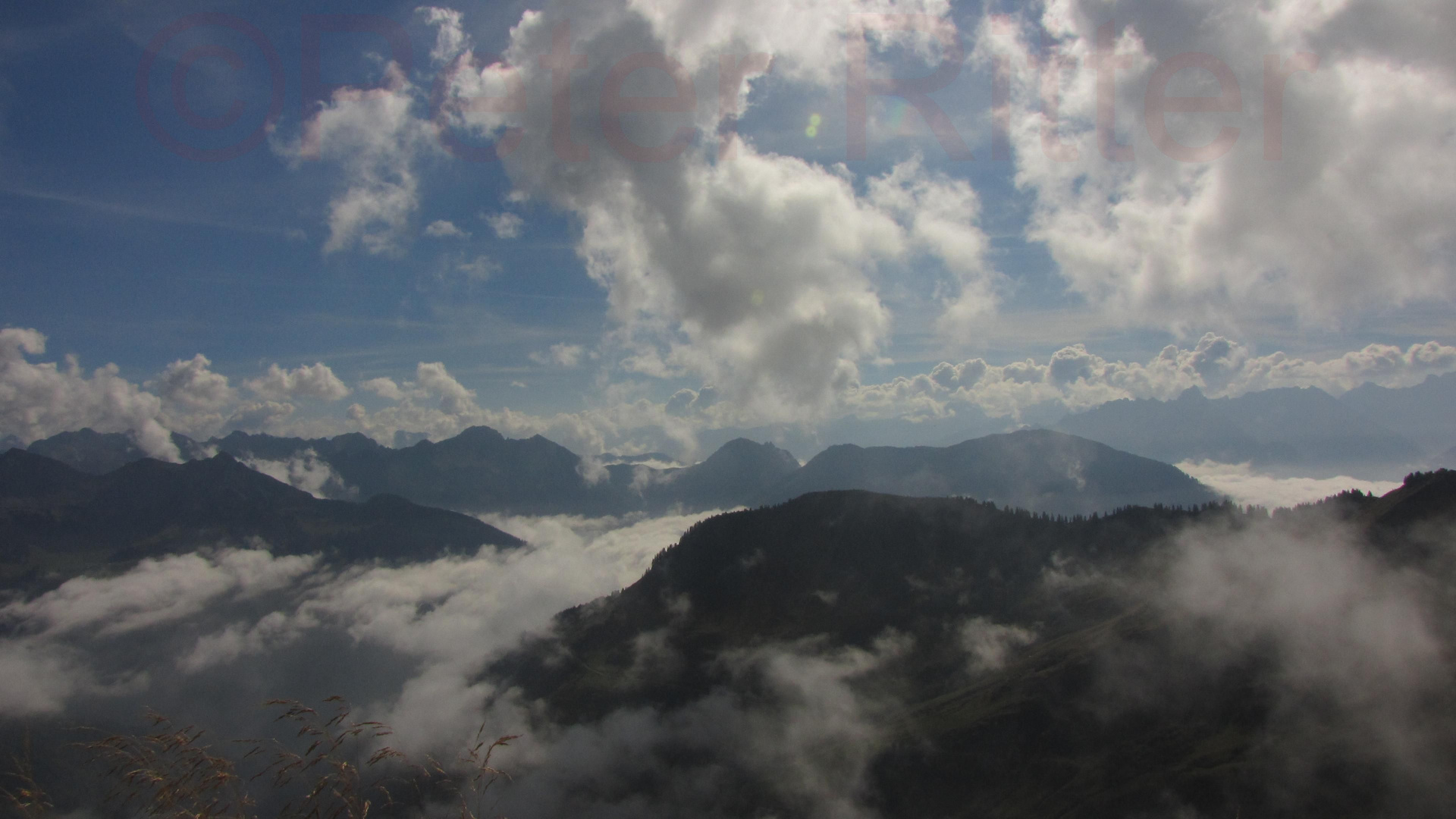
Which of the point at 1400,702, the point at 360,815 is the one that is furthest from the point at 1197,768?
the point at 360,815

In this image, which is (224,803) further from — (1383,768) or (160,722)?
(1383,768)

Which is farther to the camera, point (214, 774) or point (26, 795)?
point (214, 774)

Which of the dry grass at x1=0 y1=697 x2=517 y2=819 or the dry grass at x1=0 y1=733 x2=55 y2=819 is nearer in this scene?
the dry grass at x1=0 y1=733 x2=55 y2=819

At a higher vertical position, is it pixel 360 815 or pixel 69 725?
pixel 69 725

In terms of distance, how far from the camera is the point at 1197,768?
195125mm

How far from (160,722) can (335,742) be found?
19.2ft

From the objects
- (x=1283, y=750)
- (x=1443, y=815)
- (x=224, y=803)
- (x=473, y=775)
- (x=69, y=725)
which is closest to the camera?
(x=473, y=775)

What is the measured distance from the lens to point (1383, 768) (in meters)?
173

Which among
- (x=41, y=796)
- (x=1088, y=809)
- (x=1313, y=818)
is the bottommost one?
(x=1088, y=809)

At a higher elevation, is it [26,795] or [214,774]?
[26,795]

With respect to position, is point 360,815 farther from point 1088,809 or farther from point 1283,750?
point 1283,750

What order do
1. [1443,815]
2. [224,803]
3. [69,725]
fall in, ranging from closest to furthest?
[69,725] → [224,803] → [1443,815]

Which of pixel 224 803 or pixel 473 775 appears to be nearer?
pixel 473 775

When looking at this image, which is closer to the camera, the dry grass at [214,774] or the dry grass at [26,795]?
the dry grass at [26,795]
